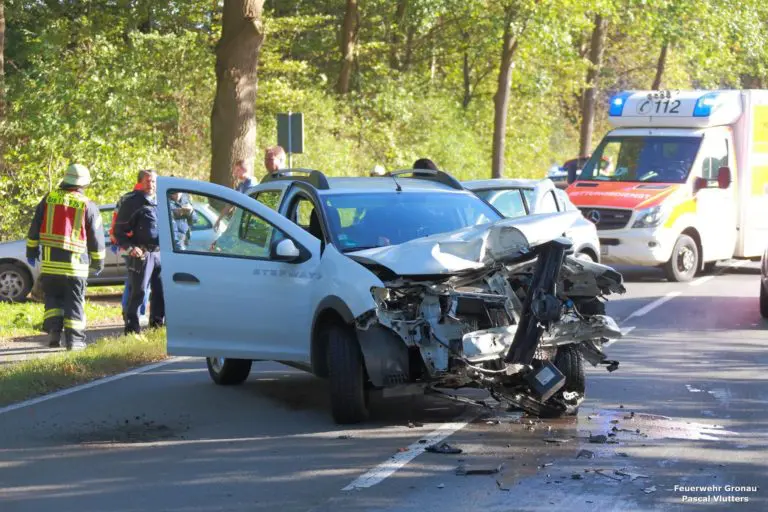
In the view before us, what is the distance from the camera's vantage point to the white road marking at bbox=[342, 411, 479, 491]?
684 centimetres

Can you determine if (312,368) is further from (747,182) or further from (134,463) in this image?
(747,182)

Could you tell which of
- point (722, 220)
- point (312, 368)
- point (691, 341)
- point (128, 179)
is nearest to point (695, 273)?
point (722, 220)

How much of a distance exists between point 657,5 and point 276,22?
1145 centimetres

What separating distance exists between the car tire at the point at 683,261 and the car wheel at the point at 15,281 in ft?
32.0

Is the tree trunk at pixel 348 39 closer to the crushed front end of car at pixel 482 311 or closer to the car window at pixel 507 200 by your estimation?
the car window at pixel 507 200

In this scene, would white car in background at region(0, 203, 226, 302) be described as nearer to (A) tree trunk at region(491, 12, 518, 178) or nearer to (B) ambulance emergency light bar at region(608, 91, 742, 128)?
(B) ambulance emergency light bar at region(608, 91, 742, 128)

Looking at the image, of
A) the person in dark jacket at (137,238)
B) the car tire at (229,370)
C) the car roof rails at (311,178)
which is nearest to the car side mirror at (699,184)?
the person in dark jacket at (137,238)

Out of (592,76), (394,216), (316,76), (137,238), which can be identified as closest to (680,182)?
(137,238)

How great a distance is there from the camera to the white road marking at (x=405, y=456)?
6.84 meters

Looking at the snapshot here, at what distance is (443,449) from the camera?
7.60 m

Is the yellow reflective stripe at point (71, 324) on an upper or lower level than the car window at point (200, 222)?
lower

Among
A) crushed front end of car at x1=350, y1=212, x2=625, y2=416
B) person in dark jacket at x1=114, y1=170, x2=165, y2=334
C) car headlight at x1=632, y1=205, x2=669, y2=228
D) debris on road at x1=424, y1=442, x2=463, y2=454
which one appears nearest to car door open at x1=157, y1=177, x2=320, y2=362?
crushed front end of car at x1=350, y1=212, x2=625, y2=416

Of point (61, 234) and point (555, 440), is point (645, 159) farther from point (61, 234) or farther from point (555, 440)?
point (555, 440)

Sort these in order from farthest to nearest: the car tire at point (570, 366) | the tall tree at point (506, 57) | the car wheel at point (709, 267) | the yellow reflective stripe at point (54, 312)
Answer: the tall tree at point (506, 57) < the car wheel at point (709, 267) < the yellow reflective stripe at point (54, 312) < the car tire at point (570, 366)
